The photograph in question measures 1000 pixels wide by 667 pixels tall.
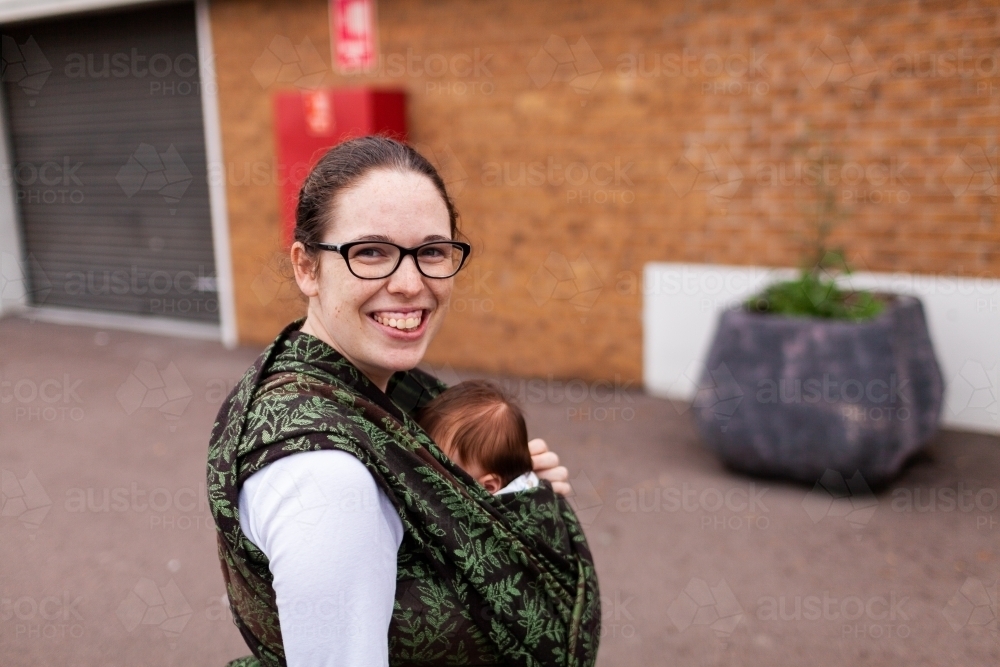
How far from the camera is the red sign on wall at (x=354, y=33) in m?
6.95

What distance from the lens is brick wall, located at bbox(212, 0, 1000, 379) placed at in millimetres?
5094

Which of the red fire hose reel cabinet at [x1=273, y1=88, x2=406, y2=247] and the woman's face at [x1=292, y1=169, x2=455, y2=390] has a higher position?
the red fire hose reel cabinet at [x1=273, y1=88, x2=406, y2=247]

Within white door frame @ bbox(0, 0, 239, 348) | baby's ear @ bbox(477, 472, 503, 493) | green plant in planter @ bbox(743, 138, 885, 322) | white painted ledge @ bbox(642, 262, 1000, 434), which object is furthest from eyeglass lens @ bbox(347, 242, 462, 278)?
white door frame @ bbox(0, 0, 239, 348)

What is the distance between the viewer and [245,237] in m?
8.05

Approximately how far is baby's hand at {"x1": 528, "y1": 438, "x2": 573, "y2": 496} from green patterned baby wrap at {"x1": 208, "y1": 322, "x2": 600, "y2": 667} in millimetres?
368

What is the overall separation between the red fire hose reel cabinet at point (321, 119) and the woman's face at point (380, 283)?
5089 mm

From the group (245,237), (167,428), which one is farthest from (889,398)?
(245,237)

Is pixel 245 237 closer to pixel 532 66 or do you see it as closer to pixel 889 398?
pixel 532 66

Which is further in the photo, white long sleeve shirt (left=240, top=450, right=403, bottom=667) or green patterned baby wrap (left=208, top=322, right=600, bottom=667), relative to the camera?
green patterned baby wrap (left=208, top=322, right=600, bottom=667)

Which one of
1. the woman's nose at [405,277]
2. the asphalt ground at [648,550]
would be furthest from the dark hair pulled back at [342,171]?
the asphalt ground at [648,550]

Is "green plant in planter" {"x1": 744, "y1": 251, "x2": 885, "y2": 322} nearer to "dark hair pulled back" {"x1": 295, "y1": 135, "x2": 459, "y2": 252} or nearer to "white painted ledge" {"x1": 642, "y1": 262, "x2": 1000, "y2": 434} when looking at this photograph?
"white painted ledge" {"x1": 642, "y1": 262, "x2": 1000, "y2": 434}

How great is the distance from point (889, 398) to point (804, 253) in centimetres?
148

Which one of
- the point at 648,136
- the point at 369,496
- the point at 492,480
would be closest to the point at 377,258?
the point at 369,496

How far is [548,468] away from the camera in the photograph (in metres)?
2.06
